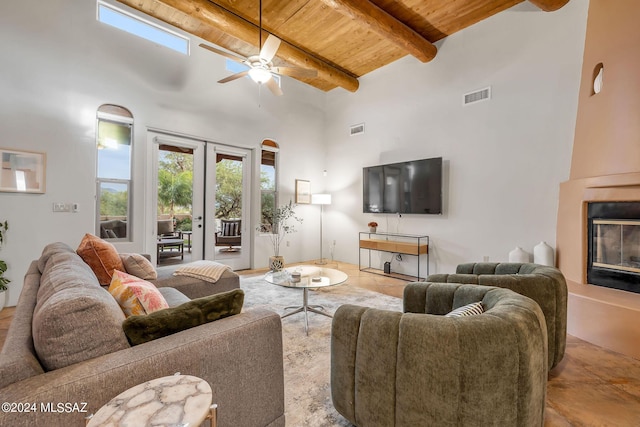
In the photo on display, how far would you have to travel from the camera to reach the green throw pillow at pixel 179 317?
111 centimetres

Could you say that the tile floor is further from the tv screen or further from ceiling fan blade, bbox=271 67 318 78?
ceiling fan blade, bbox=271 67 318 78

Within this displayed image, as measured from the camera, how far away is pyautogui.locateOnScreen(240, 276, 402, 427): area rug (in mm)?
1645

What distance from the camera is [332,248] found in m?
6.39

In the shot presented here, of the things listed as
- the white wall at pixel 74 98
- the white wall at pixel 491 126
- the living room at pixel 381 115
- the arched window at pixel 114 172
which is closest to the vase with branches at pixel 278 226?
the living room at pixel 381 115

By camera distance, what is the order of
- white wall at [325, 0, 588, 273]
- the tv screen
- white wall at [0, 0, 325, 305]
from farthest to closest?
the tv screen, white wall at [325, 0, 588, 273], white wall at [0, 0, 325, 305]

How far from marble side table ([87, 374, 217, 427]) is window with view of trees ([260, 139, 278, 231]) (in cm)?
481

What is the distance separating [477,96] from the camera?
418 centimetres

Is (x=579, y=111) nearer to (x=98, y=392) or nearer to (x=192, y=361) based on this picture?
(x=192, y=361)

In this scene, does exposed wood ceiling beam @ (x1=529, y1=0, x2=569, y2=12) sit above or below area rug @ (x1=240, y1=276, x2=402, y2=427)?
above

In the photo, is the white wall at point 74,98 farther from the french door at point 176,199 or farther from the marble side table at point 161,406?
the marble side table at point 161,406

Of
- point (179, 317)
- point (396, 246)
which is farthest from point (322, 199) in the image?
point (179, 317)

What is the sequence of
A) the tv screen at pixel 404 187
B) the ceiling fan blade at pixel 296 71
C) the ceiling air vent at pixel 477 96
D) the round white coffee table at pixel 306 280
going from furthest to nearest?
the tv screen at pixel 404 187 < the ceiling air vent at pixel 477 96 < the ceiling fan blade at pixel 296 71 < the round white coffee table at pixel 306 280

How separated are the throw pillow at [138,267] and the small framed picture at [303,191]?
3.69m

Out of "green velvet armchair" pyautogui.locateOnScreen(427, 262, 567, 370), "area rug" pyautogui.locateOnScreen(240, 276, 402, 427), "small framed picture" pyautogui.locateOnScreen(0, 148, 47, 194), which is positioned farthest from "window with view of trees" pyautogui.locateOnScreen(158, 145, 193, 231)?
"green velvet armchair" pyautogui.locateOnScreen(427, 262, 567, 370)
